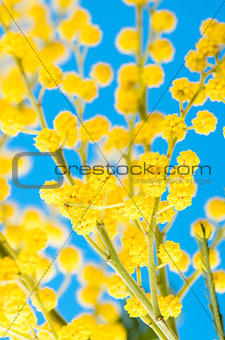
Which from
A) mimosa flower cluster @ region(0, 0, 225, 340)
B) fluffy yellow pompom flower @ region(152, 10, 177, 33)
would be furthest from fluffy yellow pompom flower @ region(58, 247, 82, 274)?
fluffy yellow pompom flower @ region(152, 10, 177, 33)

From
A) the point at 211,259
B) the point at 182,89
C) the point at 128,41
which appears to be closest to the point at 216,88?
the point at 182,89

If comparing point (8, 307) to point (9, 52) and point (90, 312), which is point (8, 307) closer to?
point (90, 312)

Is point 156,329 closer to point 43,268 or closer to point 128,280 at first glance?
point 128,280

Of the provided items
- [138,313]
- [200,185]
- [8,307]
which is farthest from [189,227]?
[8,307]

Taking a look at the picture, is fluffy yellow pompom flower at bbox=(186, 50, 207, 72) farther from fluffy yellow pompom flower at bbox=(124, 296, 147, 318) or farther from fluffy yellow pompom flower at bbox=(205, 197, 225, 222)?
fluffy yellow pompom flower at bbox=(124, 296, 147, 318)

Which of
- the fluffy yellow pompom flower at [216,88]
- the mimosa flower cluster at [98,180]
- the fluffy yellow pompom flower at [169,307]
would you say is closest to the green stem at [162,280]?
the mimosa flower cluster at [98,180]

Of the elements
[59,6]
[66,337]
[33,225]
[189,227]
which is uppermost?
[59,6]

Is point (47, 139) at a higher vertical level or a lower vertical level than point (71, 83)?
lower
